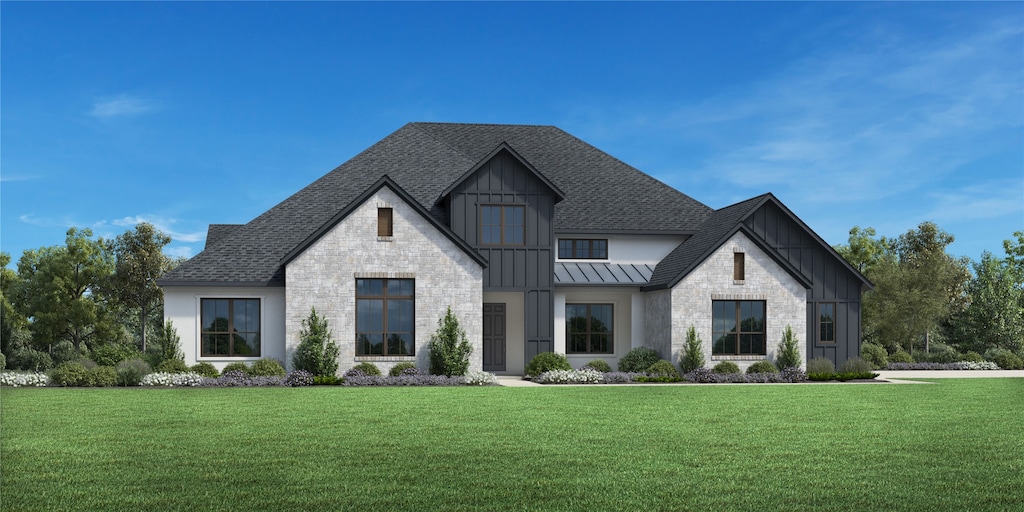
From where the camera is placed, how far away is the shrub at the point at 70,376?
74.4ft

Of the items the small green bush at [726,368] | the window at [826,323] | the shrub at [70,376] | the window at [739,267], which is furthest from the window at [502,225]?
the shrub at [70,376]

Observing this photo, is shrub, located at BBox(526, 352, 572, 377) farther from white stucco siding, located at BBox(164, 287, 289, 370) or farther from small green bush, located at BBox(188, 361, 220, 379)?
small green bush, located at BBox(188, 361, 220, 379)

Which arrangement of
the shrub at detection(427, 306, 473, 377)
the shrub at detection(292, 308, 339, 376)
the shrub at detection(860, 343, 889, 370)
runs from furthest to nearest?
1. the shrub at detection(860, 343, 889, 370)
2. the shrub at detection(427, 306, 473, 377)
3. the shrub at detection(292, 308, 339, 376)

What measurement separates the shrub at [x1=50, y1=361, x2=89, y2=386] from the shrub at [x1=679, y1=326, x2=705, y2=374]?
1762 cm

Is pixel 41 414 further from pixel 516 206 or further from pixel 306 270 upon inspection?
pixel 516 206

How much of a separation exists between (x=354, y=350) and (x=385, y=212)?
4.40 metres

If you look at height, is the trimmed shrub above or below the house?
below

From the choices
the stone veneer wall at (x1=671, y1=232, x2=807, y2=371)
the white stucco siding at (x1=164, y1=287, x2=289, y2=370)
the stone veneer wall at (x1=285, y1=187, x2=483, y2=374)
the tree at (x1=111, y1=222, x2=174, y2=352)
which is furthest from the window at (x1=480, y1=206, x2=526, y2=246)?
the tree at (x1=111, y1=222, x2=174, y2=352)

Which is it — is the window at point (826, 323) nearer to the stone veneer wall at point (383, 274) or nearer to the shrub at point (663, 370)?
the shrub at point (663, 370)

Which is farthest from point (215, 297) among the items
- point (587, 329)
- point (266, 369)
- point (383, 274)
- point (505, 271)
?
point (587, 329)

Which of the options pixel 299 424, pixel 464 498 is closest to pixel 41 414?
pixel 299 424

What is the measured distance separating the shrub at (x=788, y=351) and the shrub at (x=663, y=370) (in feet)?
12.9

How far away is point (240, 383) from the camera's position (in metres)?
24.0

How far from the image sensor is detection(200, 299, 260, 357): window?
88.9ft
